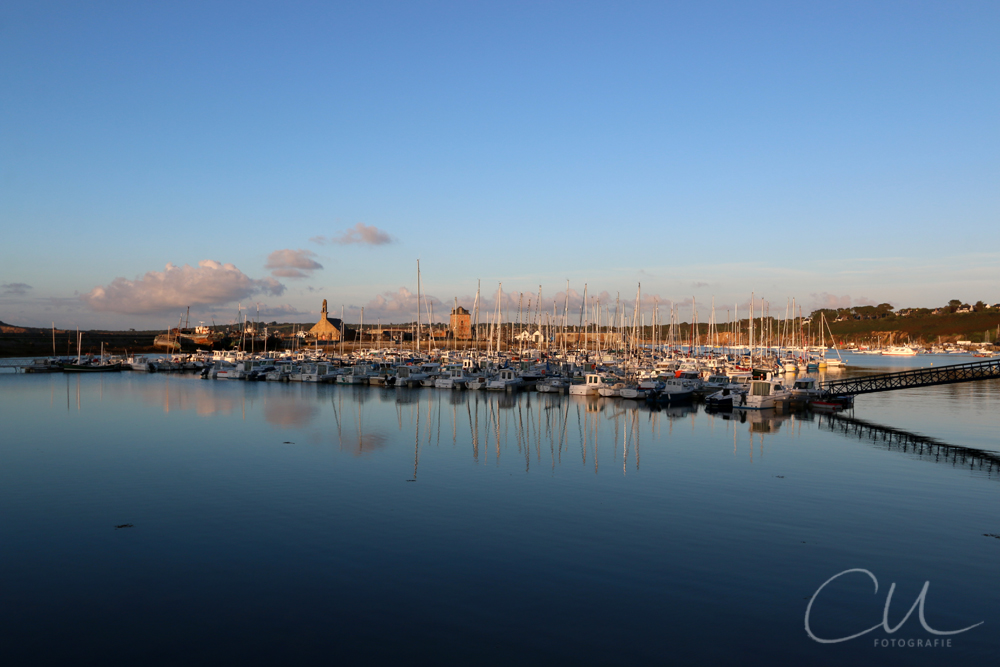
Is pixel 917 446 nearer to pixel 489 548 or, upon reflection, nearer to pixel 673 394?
pixel 673 394

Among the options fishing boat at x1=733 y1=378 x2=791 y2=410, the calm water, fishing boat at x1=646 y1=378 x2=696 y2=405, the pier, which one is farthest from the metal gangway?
fishing boat at x1=646 y1=378 x2=696 y2=405

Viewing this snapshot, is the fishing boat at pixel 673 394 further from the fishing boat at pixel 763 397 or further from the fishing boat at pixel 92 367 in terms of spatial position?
the fishing boat at pixel 92 367

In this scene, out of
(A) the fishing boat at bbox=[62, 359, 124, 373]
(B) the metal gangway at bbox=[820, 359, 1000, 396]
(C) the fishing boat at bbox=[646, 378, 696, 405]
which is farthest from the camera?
(A) the fishing boat at bbox=[62, 359, 124, 373]

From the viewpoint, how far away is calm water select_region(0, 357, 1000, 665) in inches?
406

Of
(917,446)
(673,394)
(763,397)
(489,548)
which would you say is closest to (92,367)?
(673,394)

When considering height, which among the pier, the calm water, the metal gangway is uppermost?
the metal gangway

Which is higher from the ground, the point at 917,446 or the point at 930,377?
the point at 930,377

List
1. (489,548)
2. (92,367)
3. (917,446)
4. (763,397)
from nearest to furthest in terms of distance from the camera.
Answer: (489,548) < (917,446) < (763,397) < (92,367)

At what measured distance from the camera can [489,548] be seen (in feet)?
49.0

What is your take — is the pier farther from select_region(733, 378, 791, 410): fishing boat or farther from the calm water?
select_region(733, 378, 791, 410): fishing boat

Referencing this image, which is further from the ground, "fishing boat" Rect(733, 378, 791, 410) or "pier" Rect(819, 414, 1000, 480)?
"fishing boat" Rect(733, 378, 791, 410)

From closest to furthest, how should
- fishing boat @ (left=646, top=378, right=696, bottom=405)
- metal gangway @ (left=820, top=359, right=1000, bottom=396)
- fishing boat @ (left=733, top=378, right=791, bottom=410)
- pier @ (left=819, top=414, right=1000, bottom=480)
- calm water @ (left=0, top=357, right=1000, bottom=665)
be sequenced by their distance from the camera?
1. calm water @ (left=0, top=357, right=1000, bottom=665)
2. pier @ (left=819, top=414, right=1000, bottom=480)
3. metal gangway @ (left=820, top=359, right=1000, bottom=396)
4. fishing boat @ (left=733, top=378, right=791, bottom=410)
5. fishing boat @ (left=646, top=378, right=696, bottom=405)

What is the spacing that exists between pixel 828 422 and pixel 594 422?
14698mm

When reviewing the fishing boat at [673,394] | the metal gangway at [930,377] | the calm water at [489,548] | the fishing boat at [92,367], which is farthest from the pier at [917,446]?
the fishing boat at [92,367]
